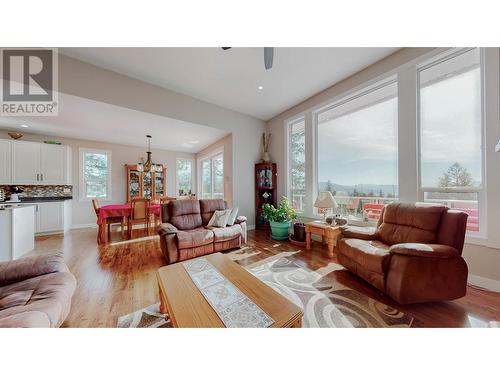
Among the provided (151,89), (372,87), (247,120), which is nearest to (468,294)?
(372,87)

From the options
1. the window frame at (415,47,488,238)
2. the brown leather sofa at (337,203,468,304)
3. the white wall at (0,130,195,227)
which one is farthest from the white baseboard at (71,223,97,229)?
the window frame at (415,47,488,238)

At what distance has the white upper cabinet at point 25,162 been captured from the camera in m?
4.03

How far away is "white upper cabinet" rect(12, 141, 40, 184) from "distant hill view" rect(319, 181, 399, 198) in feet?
22.3

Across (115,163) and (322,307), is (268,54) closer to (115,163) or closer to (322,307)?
(322,307)

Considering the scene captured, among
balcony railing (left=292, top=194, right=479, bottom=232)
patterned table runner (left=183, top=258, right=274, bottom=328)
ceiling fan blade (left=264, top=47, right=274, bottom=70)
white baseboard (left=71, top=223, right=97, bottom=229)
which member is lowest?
white baseboard (left=71, top=223, right=97, bottom=229)

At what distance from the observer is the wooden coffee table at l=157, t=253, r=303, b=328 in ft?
3.22

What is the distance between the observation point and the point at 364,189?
119 inches

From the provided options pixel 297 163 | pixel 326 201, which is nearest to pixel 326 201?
pixel 326 201

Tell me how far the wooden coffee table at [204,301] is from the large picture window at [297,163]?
2.91 m

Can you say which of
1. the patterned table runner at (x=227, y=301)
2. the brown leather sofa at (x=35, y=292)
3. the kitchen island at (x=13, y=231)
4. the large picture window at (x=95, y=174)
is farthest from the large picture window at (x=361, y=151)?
the large picture window at (x=95, y=174)

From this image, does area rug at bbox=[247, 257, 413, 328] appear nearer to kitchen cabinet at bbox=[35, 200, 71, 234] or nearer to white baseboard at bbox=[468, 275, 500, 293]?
white baseboard at bbox=[468, 275, 500, 293]

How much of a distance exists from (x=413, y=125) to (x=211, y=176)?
5.35m
